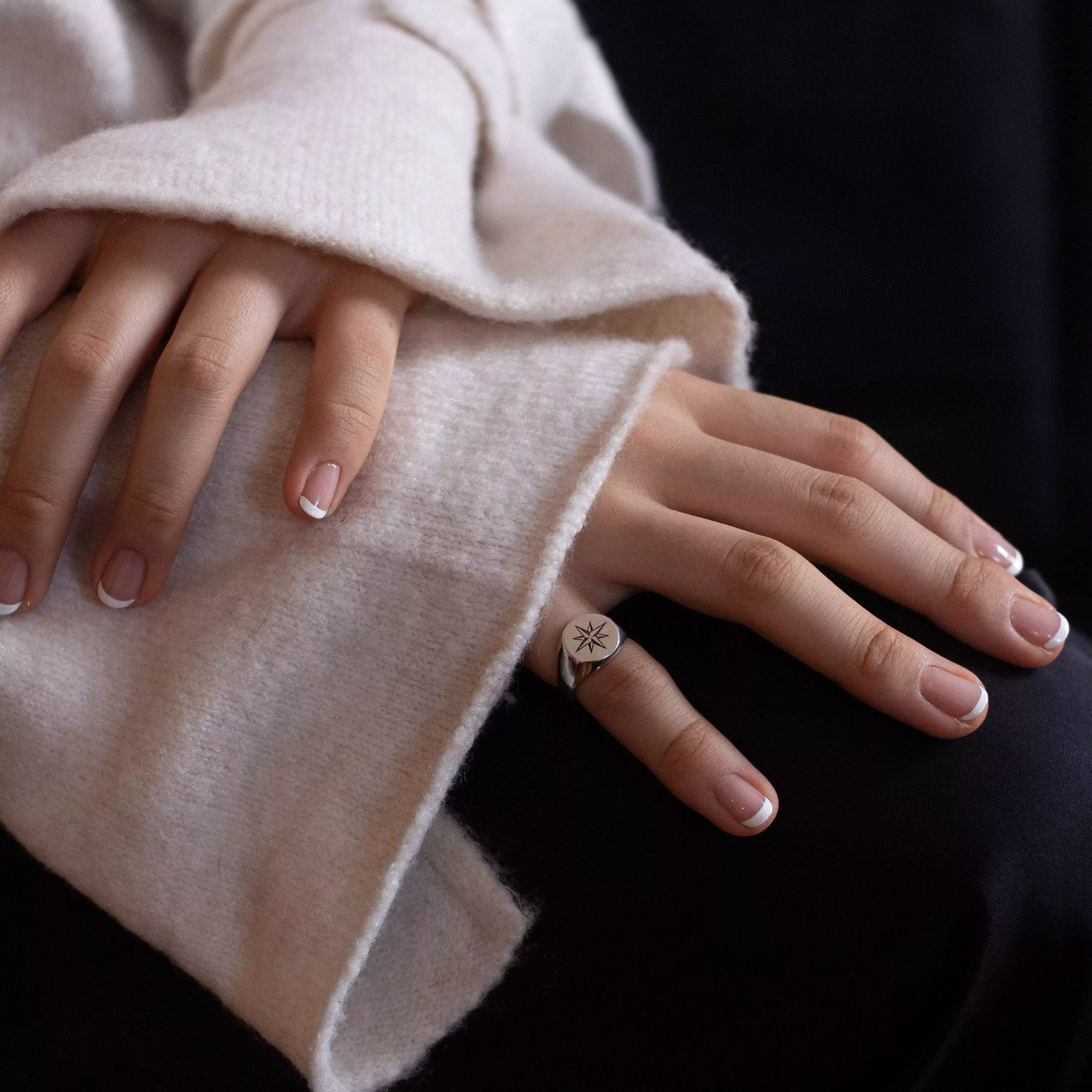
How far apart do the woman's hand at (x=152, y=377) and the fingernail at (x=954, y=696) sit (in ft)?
1.30

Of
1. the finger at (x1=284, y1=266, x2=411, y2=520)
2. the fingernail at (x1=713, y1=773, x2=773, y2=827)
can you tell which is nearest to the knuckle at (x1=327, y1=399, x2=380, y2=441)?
the finger at (x1=284, y1=266, x2=411, y2=520)

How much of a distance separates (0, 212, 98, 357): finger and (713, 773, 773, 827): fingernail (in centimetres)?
57

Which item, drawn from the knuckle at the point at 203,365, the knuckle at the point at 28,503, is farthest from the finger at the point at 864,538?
the knuckle at the point at 28,503

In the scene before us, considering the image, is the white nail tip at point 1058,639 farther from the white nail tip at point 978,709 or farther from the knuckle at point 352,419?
the knuckle at point 352,419

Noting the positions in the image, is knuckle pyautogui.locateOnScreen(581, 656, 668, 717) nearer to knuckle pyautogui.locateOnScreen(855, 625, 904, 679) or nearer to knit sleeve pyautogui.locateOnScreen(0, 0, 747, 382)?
knuckle pyautogui.locateOnScreen(855, 625, 904, 679)

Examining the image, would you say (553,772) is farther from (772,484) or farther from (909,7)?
(909,7)

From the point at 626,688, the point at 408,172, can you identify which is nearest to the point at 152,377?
the point at 408,172

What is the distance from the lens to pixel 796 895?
0.51m

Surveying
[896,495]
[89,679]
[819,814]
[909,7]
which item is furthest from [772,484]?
[909,7]

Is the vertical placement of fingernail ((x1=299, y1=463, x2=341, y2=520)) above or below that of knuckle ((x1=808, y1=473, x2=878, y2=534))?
below

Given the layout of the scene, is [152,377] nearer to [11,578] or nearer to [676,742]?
[11,578]

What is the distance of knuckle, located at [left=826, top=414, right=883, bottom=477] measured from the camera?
65 cm

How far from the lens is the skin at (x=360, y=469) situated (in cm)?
55

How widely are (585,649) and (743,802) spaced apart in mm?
136
